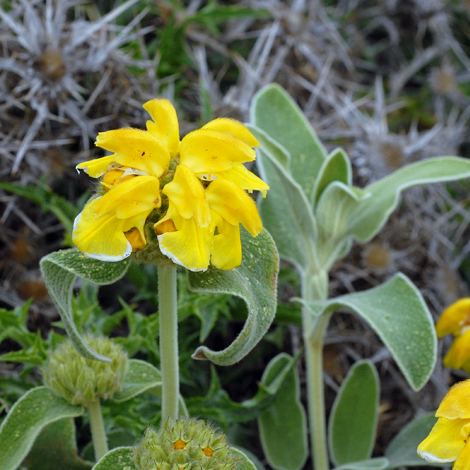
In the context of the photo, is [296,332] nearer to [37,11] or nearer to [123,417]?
[123,417]

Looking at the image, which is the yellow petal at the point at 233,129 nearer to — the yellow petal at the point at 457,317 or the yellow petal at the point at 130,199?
the yellow petal at the point at 130,199

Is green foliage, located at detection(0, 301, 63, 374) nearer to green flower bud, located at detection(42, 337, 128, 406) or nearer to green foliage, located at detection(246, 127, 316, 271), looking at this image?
green flower bud, located at detection(42, 337, 128, 406)

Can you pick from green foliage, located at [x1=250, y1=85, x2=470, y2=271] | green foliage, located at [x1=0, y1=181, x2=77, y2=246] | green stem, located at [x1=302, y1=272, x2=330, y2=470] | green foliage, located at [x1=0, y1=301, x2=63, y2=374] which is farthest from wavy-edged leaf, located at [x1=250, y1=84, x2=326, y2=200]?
green foliage, located at [x1=0, y1=301, x2=63, y2=374]

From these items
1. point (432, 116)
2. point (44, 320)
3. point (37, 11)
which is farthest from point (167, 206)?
Answer: point (432, 116)

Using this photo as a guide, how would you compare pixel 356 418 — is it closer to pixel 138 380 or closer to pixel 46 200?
pixel 138 380

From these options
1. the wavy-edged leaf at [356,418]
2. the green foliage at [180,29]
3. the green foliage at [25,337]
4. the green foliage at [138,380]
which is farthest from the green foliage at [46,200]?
the wavy-edged leaf at [356,418]

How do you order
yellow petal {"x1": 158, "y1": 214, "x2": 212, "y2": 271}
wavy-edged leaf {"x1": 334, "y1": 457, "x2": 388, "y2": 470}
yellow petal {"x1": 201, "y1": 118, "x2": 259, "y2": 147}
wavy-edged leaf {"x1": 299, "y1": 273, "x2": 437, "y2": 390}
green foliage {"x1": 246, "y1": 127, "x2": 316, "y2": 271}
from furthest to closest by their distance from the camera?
green foliage {"x1": 246, "y1": 127, "x2": 316, "y2": 271}
wavy-edged leaf {"x1": 334, "y1": 457, "x2": 388, "y2": 470}
wavy-edged leaf {"x1": 299, "y1": 273, "x2": 437, "y2": 390}
yellow petal {"x1": 201, "y1": 118, "x2": 259, "y2": 147}
yellow petal {"x1": 158, "y1": 214, "x2": 212, "y2": 271}
